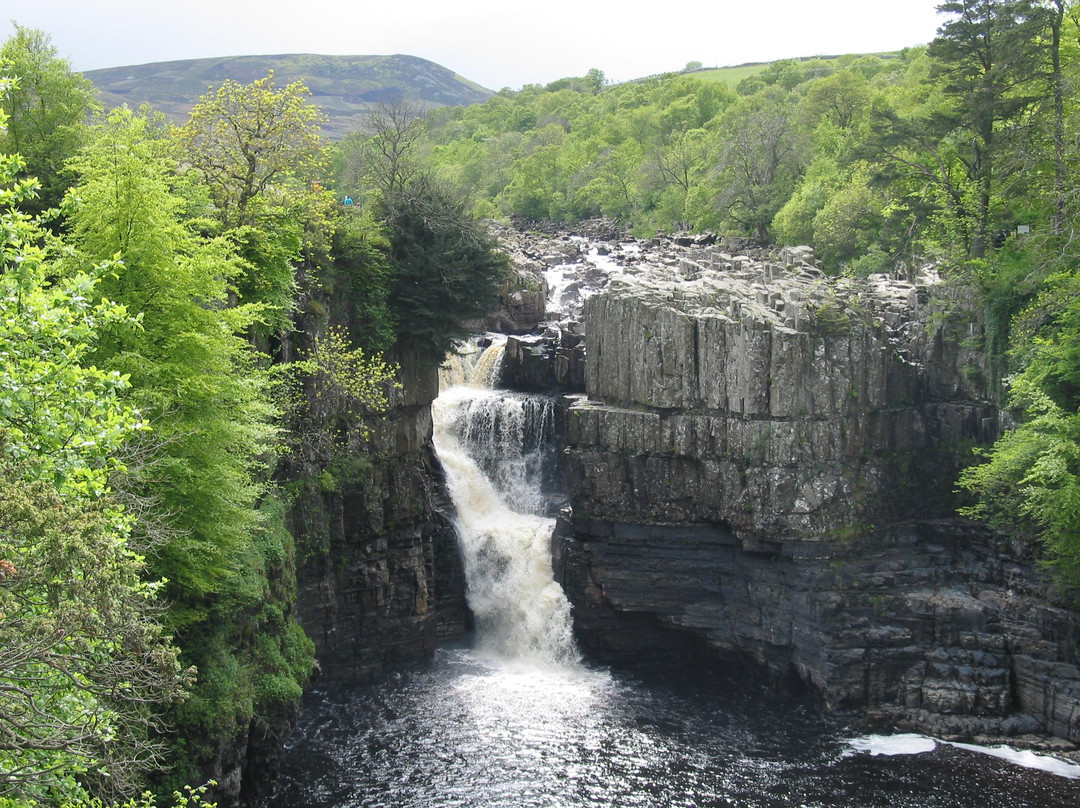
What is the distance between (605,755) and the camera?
37219 mm

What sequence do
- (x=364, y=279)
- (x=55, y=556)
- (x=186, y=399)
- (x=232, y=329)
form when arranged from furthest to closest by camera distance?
1. (x=364, y=279)
2. (x=232, y=329)
3. (x=186, y=399)
4. (x=55, y=556)

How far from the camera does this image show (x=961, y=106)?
45.6 meters

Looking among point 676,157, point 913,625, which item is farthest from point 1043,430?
point 676,157

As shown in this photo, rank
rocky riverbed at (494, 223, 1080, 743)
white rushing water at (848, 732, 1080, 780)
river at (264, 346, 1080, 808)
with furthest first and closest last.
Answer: rocky riverbed at (494, 223, 1080, 743) < white rushing water at (848, 732, 1080, 780) < river at (264, 346, 1080, 808)

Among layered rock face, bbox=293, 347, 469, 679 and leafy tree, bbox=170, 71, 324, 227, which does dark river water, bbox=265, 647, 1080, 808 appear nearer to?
layered rock face, bbox=293, 347, 469, 679

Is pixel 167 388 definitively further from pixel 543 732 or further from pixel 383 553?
pixel 383 553

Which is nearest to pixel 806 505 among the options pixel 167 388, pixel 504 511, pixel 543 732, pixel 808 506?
pixel 808 506

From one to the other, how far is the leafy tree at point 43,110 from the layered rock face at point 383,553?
16061mm

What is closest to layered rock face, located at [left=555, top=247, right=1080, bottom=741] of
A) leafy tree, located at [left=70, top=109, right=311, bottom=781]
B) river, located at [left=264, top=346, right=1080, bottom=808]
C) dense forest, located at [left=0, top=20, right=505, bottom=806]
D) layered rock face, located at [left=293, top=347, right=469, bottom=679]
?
river, located at [left=264, top=346, right=1080, bottom=808]

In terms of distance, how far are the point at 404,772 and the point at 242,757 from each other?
25.1ft

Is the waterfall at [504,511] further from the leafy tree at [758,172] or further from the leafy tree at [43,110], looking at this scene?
the leafy tree at [758,172]

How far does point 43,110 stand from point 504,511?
1068 inches

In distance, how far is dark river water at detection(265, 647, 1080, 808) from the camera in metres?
34.4

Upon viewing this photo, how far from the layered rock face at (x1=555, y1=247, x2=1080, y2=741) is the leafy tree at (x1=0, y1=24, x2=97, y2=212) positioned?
930 inches
